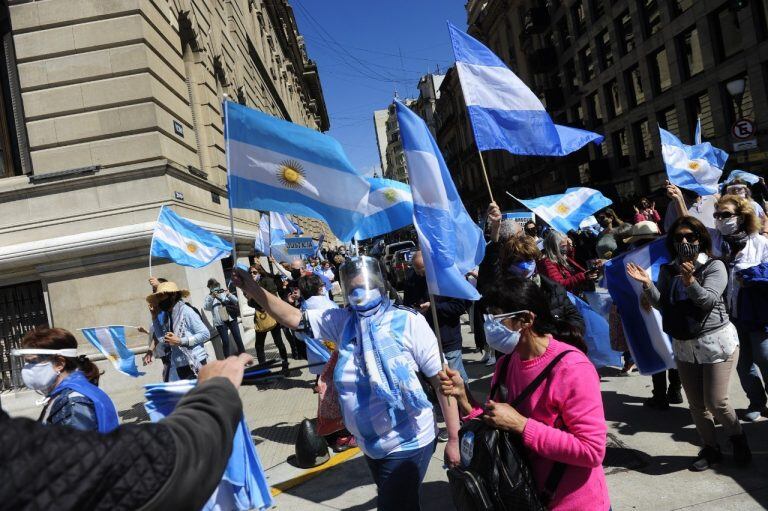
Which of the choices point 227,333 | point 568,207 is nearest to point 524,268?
point 568,207

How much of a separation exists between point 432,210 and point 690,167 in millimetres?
6628

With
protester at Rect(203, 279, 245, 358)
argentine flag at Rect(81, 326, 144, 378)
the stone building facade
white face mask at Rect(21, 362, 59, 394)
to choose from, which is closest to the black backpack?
white face mask at Rect(21, 362, 59, 394)

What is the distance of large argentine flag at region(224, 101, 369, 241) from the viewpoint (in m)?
3.47

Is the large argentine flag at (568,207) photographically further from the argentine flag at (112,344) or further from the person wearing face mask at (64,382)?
the person wearing face mask at (64,382)

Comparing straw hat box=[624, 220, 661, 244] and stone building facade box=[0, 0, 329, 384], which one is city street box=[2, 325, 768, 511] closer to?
straw hat box=[624, 220, 661, 244]

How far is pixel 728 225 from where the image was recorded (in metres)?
4.95

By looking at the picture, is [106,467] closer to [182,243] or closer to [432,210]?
[432,210]

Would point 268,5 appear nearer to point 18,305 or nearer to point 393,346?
point 18,305

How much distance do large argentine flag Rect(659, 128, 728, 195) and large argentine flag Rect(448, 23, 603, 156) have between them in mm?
3369

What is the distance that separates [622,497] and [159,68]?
10982mm

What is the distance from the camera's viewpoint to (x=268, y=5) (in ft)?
129

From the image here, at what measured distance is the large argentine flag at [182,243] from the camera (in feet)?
22.5

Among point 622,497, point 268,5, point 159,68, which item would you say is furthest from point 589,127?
point 622,497

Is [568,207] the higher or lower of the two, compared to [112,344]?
higher
